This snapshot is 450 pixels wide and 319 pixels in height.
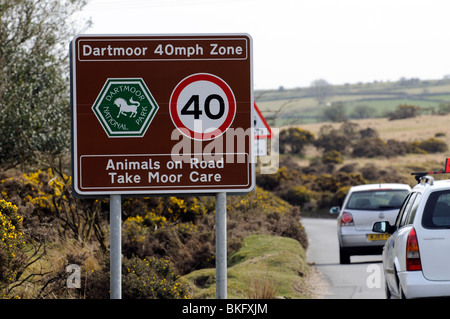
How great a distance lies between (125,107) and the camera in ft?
18.4

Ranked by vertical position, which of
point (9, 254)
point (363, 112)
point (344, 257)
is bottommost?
point (344, 257)

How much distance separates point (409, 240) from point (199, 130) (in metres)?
3.20

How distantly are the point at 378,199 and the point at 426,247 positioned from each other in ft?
33.5

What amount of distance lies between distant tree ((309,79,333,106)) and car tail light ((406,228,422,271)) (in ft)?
360

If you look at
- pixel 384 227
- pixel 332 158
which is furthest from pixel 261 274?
pixel 332 158

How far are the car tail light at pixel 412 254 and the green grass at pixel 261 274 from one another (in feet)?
10.1

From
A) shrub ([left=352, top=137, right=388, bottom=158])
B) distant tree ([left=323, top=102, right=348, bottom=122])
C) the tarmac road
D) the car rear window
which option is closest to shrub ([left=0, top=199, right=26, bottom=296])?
the car rear window

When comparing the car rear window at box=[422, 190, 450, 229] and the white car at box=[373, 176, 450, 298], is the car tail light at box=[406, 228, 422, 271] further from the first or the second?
the car rear window at box=[422, 190, 450, 229]

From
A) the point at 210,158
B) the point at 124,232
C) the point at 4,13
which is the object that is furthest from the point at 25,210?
the point at 4,13

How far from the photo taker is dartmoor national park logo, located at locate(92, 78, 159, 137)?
5.63 m

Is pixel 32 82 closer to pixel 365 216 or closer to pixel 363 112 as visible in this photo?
pixel 365 216

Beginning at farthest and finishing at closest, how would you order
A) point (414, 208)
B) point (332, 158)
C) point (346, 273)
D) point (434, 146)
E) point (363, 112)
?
1. point (363, 112)
2. point (332, 158)
3. point (434, 146)
4. point (346, 273)
5. point (414, 208)

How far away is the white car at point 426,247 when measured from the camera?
7.82 m
